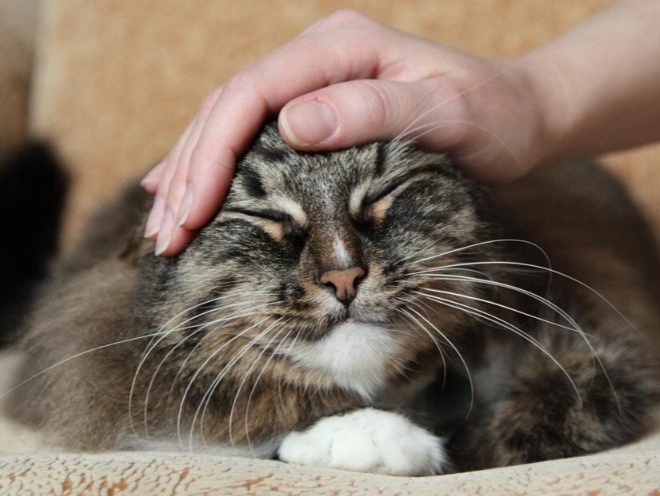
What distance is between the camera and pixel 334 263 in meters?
0.93

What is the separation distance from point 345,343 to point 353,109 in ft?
0.96

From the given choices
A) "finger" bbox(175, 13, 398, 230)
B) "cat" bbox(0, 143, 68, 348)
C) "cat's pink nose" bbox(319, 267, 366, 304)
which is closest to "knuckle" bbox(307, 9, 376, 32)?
"finger" bbox(175, 13, 398, 230)

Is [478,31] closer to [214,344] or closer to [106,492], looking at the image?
[214,344]

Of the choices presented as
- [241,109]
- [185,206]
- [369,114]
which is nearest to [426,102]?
[369,114]

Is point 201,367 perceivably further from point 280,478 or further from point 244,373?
point 280,478

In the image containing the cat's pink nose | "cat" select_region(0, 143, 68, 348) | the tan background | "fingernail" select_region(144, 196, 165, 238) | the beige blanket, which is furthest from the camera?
the tan background

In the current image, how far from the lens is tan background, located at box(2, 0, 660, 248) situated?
184 centimetres

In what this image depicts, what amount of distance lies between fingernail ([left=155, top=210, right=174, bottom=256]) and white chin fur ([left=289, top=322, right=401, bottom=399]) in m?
0.24

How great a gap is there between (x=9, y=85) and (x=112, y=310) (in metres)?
0.85

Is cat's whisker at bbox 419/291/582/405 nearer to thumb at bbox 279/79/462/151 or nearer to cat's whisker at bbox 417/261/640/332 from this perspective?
cat's whisker at bbox 417/261/640/332

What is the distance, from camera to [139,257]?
1.25 meters

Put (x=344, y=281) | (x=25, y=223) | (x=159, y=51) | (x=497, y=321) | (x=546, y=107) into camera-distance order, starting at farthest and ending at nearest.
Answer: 1. (x=159, y=51)
2. (x=25, y=223)
3. (x=546, y=107)
4. (x=497, y=321)
5. (x=344, y=281)

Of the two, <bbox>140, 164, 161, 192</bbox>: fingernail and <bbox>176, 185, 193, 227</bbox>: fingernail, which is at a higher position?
<bbox>176, 185, 193, 227</bbox>: fingernail

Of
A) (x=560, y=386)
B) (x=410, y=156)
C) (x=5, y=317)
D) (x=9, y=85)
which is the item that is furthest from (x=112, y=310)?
(x=9, y=85)
